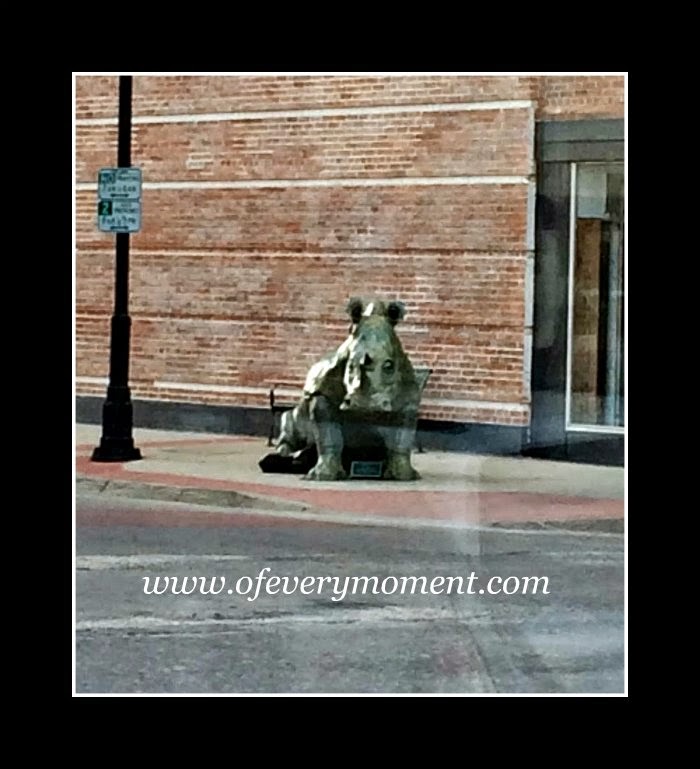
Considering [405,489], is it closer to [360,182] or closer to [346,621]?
[346,621]

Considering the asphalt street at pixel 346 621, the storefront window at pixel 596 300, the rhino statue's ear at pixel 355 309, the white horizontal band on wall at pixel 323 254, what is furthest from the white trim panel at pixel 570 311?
the rhino statue's ear at pixel 355 309

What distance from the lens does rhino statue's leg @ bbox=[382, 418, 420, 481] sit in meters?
10.5

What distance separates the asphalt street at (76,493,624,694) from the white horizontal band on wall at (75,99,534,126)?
164cm

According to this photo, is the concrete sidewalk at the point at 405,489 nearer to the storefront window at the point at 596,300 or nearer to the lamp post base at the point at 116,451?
the lamp post base at the point at 116,451

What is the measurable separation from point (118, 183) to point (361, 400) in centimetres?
139

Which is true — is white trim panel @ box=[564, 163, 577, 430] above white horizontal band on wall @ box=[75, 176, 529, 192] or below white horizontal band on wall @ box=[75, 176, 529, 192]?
below

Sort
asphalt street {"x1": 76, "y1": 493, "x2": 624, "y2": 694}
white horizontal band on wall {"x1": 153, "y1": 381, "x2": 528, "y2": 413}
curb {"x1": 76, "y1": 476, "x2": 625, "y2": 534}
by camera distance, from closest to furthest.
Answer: asphalt street {"x1": 76, "y1": 493, "x2": 624, "y2": 694} < curb {"x1": 76, "y1": 476, "x2": 625, "y2": 534} < white horizontal band on wall {"x1": 153, "y1": 381, "x2": 528, "y2": 413}

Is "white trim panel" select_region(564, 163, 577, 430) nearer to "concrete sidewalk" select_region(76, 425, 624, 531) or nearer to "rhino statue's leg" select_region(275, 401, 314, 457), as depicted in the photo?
"concrete sidewalk" select_region(76, 425, 624, 531)

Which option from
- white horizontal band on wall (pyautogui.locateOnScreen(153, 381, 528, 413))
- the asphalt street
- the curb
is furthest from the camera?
white horizontal band on wall (pyautogui.locateOnScreen(153, 381, 528, 413))

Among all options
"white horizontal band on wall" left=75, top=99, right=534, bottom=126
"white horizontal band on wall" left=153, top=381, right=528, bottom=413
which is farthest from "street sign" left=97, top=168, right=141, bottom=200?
"white horizontal band on wall" left=153, top=381, right=528, bottom=413

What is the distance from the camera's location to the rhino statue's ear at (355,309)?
1049 cm

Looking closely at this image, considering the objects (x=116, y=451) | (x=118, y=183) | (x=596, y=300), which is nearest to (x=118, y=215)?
(x=118, y=183)
